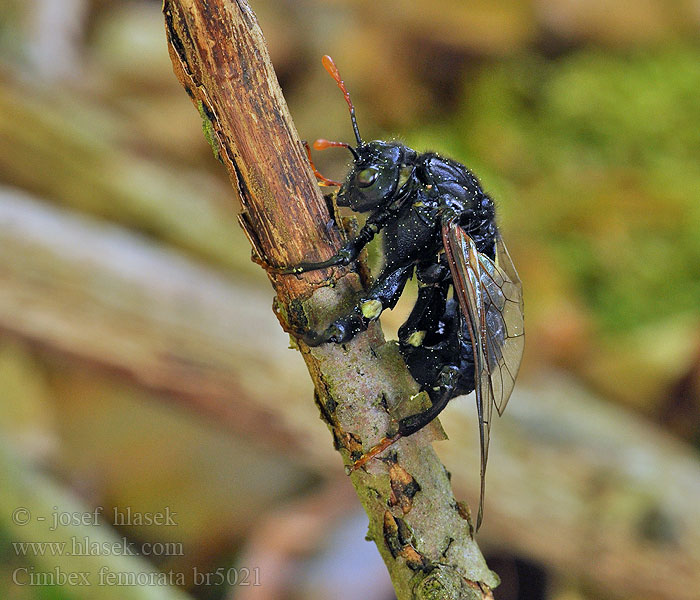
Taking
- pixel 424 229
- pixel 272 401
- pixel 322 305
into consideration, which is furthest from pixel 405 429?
pixel 272 401

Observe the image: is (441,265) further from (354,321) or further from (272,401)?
(272,401)

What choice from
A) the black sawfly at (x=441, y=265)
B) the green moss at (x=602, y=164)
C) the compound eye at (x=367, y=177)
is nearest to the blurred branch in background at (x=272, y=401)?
the green moss at (x=602, y=164)

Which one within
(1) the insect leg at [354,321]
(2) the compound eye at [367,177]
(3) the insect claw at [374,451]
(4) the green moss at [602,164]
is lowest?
(3) the insect claw at [374,451]

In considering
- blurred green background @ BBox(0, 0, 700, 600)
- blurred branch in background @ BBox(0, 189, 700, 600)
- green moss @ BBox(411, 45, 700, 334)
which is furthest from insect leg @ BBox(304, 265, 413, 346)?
green moss @ BBox(411, 45, 700, 334)

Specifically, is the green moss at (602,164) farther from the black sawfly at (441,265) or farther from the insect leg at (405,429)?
the insect leg at (405,429)

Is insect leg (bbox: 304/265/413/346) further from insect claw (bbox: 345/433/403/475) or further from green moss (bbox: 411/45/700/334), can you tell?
green moss (bbox: 411/45/700/334)

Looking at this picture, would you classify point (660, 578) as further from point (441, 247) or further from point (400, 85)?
point (400, 85)
